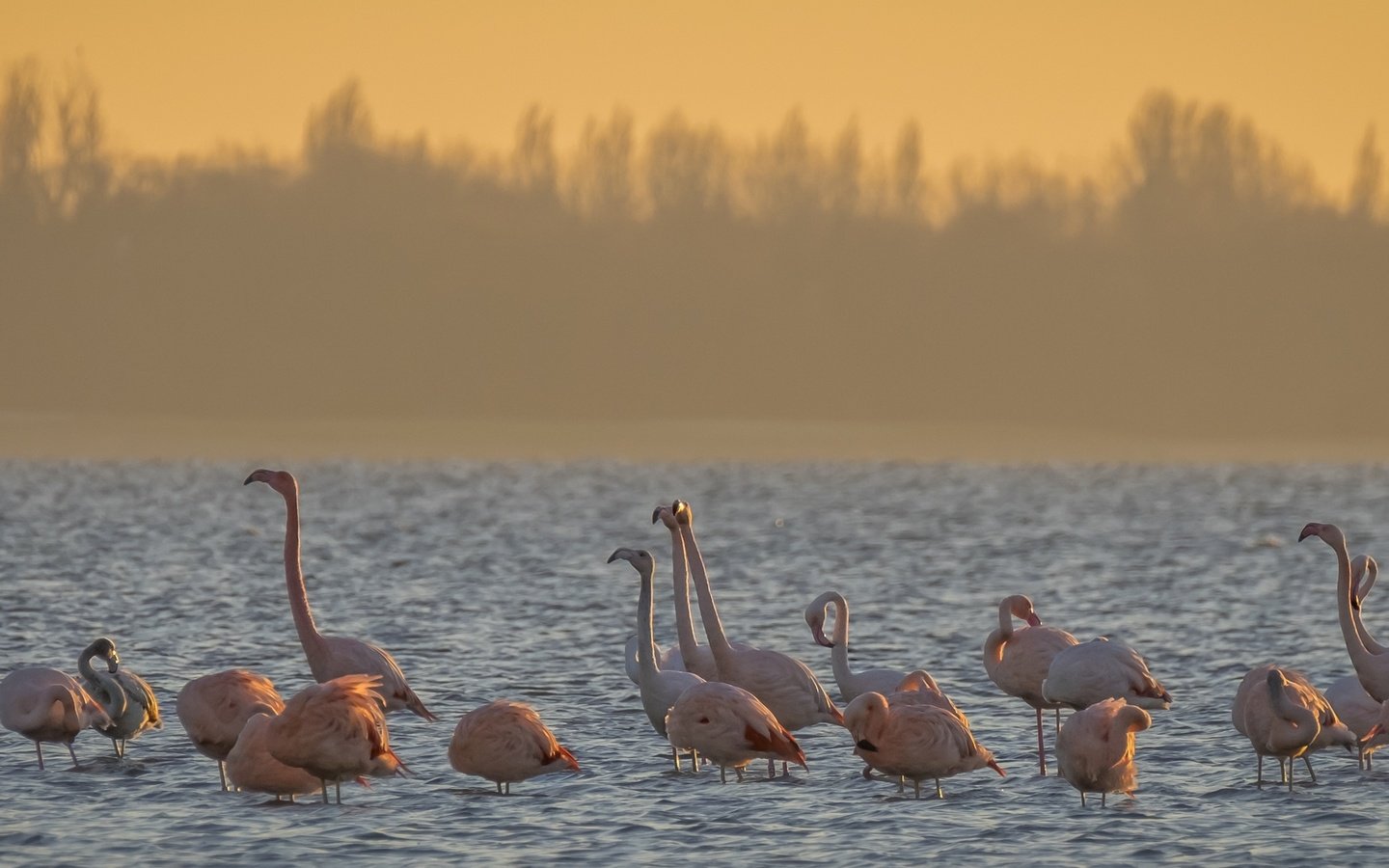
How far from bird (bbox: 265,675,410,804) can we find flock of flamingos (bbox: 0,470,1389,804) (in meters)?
0.02

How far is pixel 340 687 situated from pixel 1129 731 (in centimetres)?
667

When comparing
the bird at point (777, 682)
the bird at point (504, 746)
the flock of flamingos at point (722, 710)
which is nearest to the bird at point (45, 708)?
the flock of flamingos at point (722, 710)

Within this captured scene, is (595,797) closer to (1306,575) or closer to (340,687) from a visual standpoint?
(340,687)

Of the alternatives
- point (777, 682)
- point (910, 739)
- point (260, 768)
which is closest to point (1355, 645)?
point (910, 739)

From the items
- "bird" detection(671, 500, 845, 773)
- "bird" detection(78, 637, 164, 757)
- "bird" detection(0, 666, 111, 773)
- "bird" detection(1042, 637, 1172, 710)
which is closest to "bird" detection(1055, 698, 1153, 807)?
"bird" detection(1042, 637, 1172, 710)

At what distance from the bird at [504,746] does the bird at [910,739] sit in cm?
264

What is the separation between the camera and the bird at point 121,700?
18766 mm

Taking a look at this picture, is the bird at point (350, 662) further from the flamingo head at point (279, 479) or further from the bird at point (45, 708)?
the bird at point (45, 708)

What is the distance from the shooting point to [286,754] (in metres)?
16.4

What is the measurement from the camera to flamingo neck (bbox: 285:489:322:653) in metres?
19.1

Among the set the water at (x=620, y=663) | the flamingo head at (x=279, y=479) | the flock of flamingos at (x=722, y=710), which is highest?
the flamingo head at (x=279, y=479)

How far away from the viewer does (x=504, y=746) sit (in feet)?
56.3

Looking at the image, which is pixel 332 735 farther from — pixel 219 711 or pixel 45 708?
pixel 45 708

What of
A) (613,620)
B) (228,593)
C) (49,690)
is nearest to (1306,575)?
(613,620)
